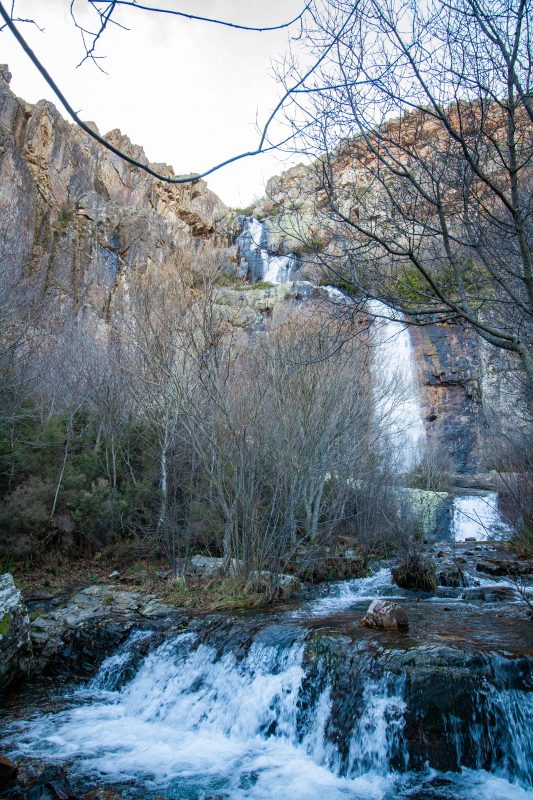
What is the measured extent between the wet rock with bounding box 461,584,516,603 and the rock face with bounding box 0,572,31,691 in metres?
6.13

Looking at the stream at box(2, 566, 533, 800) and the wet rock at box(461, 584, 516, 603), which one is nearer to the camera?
the stream at box(2, 566, 533, 800)

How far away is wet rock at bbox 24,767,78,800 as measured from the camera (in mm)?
3580

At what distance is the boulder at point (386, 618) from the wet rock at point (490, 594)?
7.87ft

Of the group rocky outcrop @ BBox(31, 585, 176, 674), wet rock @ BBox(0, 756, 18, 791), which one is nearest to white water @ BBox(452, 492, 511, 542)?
rocky outcrop @ BBox(31, 585, 176, 674)

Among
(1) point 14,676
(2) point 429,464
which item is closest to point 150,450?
(1) point 14,676

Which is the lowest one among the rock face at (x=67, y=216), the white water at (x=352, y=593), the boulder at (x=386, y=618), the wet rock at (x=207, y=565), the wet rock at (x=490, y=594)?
the white water at (x=352, y=593)

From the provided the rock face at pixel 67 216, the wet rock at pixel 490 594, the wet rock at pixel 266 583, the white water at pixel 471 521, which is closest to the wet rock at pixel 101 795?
the wet rock at pixel 266 583

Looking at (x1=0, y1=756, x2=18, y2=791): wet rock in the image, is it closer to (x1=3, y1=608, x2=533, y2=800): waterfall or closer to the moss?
(x1=3, y1=608, x2=533, y2=800): waterfall

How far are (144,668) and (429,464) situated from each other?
20.7 m

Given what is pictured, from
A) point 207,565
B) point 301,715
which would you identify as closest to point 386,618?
point 301,715

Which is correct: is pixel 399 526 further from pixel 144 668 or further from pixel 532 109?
pixel 532 109

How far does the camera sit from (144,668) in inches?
240

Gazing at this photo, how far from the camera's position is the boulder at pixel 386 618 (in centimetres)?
585

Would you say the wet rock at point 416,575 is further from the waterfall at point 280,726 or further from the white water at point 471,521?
the white water at point 471,521
